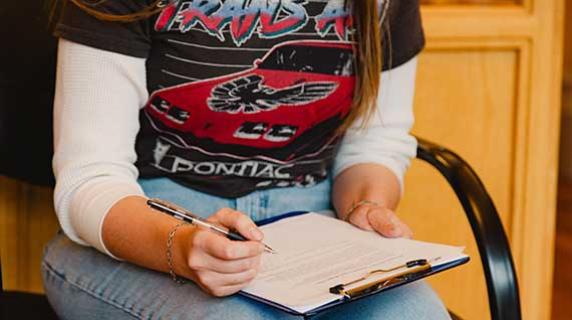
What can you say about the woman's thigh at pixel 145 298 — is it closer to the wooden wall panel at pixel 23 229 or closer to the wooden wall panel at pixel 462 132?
the wooden wall panel at pixel 23 229

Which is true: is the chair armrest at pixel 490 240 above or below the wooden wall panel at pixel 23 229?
above

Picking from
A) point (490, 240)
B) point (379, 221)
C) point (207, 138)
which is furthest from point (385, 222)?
point (207, 138)

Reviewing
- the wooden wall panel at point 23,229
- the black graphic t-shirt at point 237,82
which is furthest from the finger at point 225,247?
the wooden wall panel at point 23,229

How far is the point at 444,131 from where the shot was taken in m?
1.94

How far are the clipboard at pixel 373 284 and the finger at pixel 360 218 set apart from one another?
17 centimetres

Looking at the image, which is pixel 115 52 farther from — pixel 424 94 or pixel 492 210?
pixel 424 94

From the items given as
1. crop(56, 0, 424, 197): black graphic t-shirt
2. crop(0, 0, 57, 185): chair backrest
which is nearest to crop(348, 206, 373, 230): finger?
crop(56, 0, 424, 197): black graphic t-shirt

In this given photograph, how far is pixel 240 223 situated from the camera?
1048 millimetres

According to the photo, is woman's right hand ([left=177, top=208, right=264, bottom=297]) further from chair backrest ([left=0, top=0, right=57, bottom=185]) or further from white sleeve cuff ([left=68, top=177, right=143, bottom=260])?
chair backrest ([left=0, top=0, right=57, bottom=185])

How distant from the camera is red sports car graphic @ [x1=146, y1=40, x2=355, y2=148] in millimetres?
1252

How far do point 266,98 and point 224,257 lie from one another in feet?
1.05

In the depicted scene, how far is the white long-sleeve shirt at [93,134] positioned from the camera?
1.18 meters

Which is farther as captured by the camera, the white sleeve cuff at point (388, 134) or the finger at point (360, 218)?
the white sleeve cuff at point (388, 134)

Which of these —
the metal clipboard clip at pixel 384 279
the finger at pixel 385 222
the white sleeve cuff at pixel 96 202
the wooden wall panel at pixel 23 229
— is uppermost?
the white sleeve cuff at pixel 96 202
